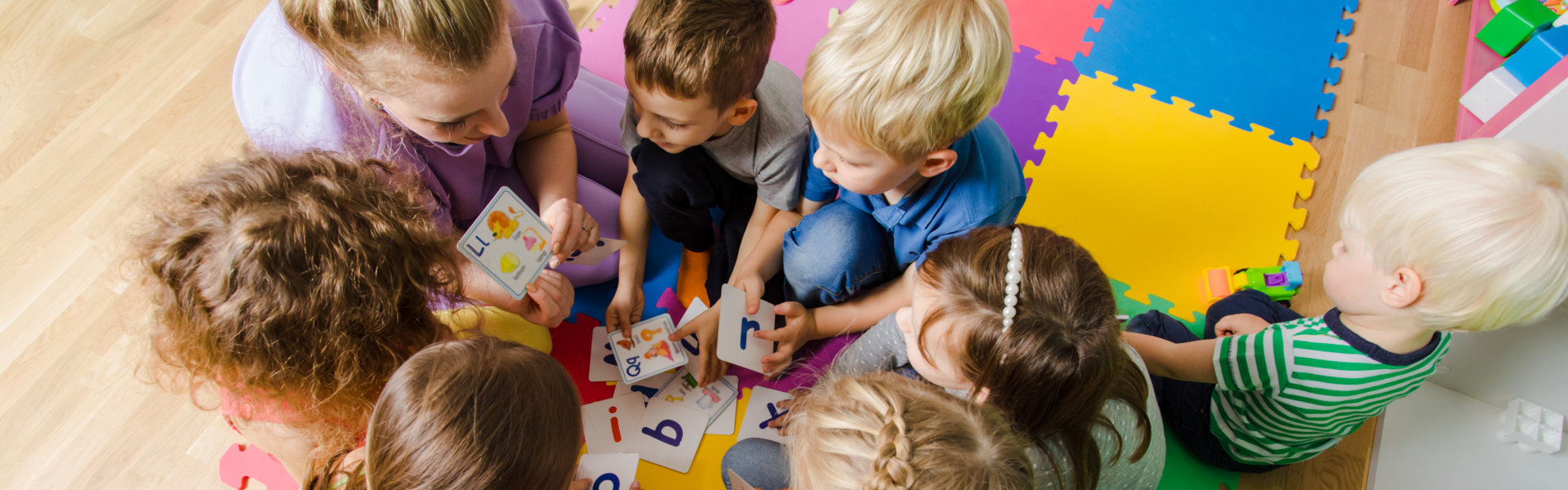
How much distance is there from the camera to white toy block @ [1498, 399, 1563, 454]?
4.43 ft

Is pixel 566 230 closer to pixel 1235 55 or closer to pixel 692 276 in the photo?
pixel 692 276

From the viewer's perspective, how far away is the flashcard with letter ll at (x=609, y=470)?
5.06 ft

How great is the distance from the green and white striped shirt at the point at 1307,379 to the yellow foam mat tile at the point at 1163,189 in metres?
0.43

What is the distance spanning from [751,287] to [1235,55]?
1617 mm

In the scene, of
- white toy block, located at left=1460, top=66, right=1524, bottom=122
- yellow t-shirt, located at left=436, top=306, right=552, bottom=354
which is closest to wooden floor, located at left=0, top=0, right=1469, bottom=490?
white toy block, located at left=1460, top=66, right=1524, bottom=122

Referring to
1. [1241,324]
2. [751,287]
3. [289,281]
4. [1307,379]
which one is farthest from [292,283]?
[1241,324]

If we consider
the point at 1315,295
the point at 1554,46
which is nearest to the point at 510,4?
the point at 1315,295

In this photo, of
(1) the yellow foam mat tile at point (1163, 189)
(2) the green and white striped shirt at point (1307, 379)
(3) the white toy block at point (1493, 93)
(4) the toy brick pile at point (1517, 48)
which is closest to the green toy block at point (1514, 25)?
(4) the toy brick pile at point (1517, 48)

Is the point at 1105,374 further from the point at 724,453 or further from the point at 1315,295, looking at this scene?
the point at 1315,295

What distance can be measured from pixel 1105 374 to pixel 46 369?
237cm

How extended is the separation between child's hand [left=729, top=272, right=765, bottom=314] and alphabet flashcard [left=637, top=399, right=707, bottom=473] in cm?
31

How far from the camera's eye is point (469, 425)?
3.14ft

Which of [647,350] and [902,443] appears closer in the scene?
[902,443]

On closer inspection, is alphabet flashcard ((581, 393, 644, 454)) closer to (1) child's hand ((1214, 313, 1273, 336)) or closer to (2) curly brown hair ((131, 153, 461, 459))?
(2) curly brown hair ((131, 153, 461, 459))
